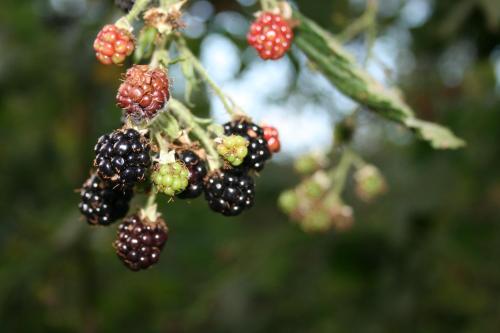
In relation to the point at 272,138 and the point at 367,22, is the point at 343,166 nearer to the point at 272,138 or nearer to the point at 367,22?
the point at 367,22

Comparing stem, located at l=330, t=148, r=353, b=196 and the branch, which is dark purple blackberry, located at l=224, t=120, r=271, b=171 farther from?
stem, located at l=330, t=148, r=353, b=196

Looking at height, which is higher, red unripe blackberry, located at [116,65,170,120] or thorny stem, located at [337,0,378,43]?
red unripe blackberry, located at [116,65,170,120]

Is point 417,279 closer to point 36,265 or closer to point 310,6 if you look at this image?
point 310,6

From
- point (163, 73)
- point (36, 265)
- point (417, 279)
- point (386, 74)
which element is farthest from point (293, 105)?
point (163, 73)

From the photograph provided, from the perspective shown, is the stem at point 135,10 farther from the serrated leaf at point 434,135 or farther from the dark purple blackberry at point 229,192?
the serrated leaf at point 434,135

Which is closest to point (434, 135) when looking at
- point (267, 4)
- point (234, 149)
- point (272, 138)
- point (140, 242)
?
point (272, 138)

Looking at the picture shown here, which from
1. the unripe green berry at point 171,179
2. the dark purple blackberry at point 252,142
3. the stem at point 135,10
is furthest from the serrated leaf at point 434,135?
the stem at point 135,10

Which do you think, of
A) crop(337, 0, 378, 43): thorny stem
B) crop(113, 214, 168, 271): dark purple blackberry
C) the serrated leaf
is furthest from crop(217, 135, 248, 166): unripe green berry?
crop(337, 0, 378, 43): thorny stem
